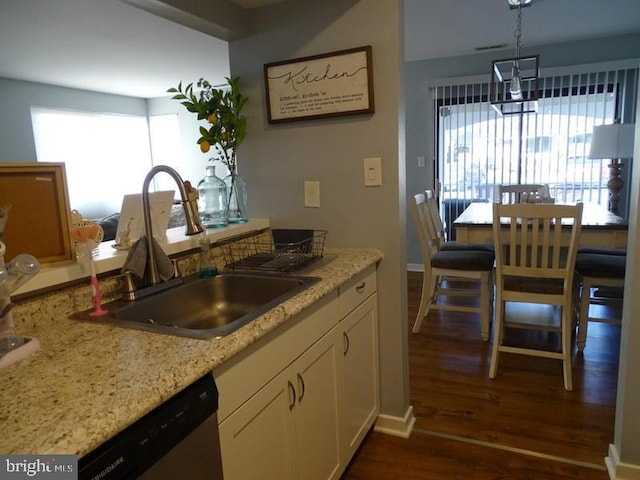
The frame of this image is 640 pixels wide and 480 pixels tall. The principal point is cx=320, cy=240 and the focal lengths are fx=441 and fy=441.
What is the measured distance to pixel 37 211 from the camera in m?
1.30

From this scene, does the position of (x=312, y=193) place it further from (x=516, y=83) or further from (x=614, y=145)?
(x=614, y=145)

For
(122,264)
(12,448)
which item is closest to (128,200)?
(122,264)

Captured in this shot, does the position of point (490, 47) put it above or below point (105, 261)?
above

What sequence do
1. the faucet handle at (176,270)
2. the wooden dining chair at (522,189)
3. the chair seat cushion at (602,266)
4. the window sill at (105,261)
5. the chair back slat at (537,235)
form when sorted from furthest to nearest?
1. the wooden dining chair at (522,189)
2. the chair seat cushion at (602,266)
3. the chair back slat at (537,235)
4. the faucet handle at (176,270)
5. the window sill at (105,261)

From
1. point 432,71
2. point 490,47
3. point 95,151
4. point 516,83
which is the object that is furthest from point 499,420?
point 95,151

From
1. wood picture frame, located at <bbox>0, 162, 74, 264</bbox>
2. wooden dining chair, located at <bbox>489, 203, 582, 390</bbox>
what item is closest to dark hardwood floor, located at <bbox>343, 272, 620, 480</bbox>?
wooden dining chair, located at <bbox>489, 203, 582, 390</bbox>

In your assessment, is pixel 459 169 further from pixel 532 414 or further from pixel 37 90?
pixel 37 90

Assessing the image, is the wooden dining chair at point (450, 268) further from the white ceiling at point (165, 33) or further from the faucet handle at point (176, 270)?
the faucet handle at point (176, 270)

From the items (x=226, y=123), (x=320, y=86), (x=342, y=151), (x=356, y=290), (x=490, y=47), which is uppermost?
(x=490, y=47)

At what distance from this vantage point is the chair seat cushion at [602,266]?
274 cm

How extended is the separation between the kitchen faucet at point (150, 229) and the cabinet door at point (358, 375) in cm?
67

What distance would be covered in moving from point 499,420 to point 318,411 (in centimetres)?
115

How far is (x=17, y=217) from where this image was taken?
1256mm

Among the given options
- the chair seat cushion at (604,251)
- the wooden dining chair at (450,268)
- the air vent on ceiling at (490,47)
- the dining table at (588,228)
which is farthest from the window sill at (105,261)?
the air vent on ceiling at (490,47)
